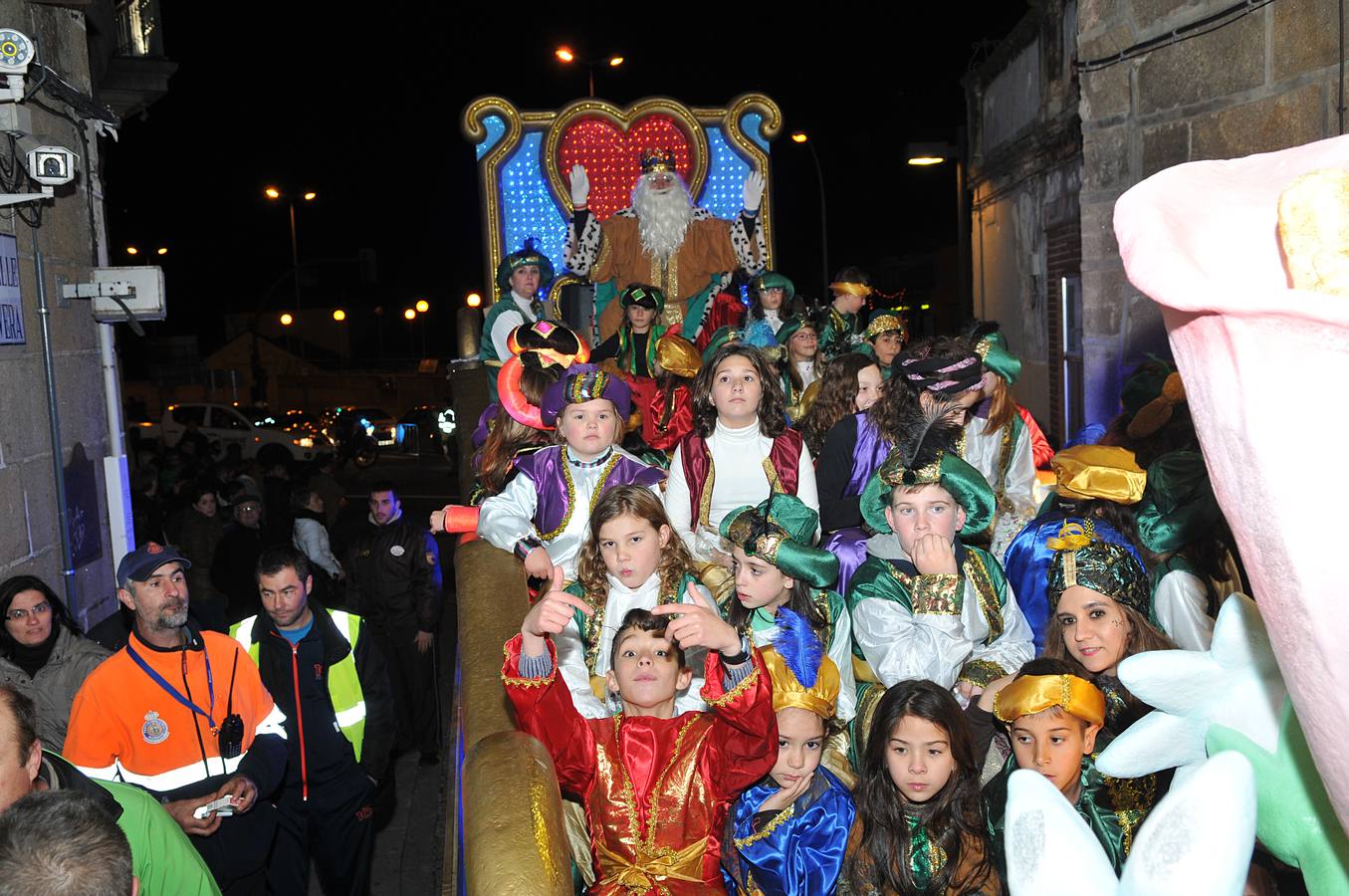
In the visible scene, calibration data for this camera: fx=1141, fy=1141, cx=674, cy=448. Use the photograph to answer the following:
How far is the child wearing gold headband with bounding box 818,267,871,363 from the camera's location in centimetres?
885

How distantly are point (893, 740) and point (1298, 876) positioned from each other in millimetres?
1161

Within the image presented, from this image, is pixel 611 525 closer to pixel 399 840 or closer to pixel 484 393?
pixel 399 840

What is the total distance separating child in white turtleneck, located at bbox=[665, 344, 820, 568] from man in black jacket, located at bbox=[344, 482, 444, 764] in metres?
2.76

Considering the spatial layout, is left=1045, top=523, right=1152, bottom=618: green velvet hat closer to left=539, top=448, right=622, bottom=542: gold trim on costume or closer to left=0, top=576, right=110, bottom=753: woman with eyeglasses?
left=539, top=448, right=622, bottom=542: gold trim on costume

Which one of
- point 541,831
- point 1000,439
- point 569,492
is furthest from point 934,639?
point 569,492

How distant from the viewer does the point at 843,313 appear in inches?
362

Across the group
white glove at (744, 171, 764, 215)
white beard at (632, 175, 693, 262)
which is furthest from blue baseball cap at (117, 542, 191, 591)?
white glove at (744, 171, 764, 215)

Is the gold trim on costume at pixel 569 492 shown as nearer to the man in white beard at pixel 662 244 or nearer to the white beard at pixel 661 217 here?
the man in white beard at pixel 662 244

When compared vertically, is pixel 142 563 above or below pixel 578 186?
below

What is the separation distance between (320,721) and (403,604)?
7.50ft

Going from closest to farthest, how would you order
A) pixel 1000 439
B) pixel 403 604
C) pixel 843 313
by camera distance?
1. pixel 1000 439
2. pixel 403 604
3. pixel 843 313

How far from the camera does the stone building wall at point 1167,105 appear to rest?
384 cm

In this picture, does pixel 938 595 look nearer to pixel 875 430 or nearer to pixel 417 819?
pixel 875 430

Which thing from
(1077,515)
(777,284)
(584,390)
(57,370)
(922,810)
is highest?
(777,284)
